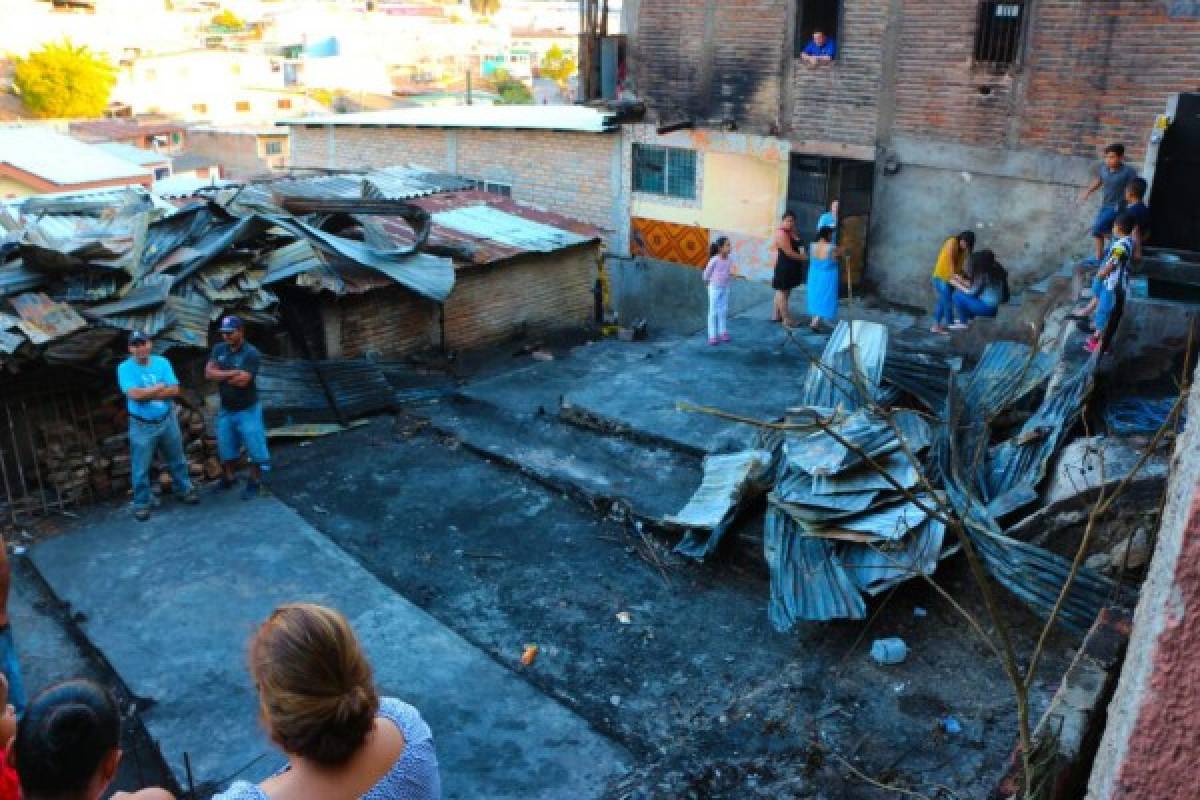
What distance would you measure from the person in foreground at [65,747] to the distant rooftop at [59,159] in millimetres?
23796

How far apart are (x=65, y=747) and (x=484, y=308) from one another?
10558mm

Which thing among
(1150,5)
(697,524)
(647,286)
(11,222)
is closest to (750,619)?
(697,524)

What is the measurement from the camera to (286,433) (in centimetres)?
1004

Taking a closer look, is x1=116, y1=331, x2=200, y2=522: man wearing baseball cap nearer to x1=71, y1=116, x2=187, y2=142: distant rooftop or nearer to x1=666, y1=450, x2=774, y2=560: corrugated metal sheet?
x1=666, y1=450, x2=774, y2=560: corrugated metal sheet

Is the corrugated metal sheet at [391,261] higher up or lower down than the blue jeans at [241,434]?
higher up

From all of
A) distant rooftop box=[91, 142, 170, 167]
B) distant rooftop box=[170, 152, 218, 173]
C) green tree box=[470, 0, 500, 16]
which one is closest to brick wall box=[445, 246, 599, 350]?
distant rooftop box=[91, 142, 170, 167]

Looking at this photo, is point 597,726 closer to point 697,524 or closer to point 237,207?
point 697,524

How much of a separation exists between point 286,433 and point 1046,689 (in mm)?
7409

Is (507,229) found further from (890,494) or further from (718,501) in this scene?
(890,494)

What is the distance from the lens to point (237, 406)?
8.49m

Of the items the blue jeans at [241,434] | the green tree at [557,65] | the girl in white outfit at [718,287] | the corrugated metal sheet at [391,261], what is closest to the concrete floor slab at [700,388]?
the girl in white outfit at [718,287]

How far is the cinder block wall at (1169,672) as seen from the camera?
3.54 feet

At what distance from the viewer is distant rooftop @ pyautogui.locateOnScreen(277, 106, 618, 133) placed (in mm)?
19406

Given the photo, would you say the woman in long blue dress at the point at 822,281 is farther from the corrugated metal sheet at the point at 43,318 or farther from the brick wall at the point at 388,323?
the corrugated metal sheet at the point at 43,318
